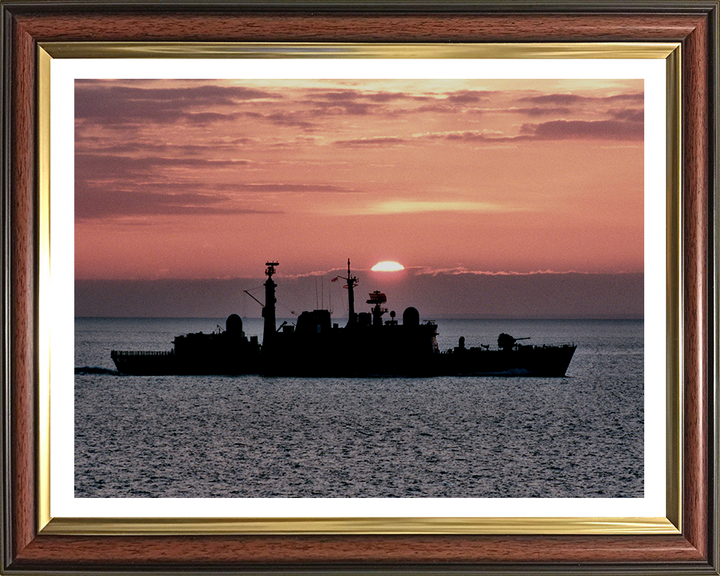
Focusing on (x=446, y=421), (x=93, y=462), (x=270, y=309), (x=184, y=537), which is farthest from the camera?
(x=446, y=421)

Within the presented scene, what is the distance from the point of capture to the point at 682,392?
3.93 ft

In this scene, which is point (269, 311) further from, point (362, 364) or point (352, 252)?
point (352, 252)

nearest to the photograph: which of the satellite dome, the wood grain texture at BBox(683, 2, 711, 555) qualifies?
the satellite dome

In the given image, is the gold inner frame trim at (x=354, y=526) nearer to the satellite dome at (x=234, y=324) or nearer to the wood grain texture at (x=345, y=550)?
the wood grain texture at (x=345, y=550)

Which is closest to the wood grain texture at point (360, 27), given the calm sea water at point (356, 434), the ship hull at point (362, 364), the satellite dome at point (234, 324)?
the calm sea water at point (356, 434)

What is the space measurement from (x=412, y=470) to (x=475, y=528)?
13.3 metres

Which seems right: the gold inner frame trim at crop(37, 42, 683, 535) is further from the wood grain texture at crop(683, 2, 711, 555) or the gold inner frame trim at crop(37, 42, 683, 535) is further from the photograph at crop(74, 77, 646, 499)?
the photograph at crop(74, 77, 646, 499)

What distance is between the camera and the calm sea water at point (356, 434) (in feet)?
43.3

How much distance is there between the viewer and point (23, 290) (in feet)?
3.89

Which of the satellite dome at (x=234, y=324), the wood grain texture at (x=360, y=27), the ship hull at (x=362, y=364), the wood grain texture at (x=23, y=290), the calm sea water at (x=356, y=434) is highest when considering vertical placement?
the wood grain texture at (x=360, y=27)

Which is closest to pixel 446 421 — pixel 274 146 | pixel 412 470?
pixel 412 470

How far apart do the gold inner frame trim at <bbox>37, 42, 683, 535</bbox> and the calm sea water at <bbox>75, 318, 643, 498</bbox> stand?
10.2 m

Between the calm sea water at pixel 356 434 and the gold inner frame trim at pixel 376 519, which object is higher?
the gold inner frame trim at pixel 376 519

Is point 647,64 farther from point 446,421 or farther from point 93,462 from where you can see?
point 446,421
